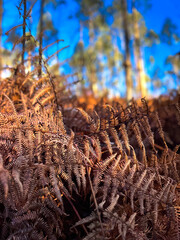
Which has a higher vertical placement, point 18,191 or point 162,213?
point 18,191

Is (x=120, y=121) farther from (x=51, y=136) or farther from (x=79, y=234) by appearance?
(x=79, y=234)

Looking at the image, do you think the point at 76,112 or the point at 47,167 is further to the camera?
the point at 76,112

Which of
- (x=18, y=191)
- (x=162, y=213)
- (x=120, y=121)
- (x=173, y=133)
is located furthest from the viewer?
(x=173, y=133)

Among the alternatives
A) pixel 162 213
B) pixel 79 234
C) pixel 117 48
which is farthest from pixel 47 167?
pixel 117 48

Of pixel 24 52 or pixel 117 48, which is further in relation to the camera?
pixel 117 48

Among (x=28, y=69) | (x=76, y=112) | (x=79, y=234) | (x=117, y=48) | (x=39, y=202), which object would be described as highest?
(x=117, y=48)

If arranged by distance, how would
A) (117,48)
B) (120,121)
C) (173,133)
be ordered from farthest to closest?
1. (117,48)
2. (173,133)
3. (120,121)

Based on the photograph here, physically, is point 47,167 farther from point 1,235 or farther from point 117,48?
point 117,48

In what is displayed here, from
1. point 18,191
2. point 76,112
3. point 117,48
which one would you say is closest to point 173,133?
point 76,112

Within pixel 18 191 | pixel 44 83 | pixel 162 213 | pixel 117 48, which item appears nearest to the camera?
pixel 18 191
